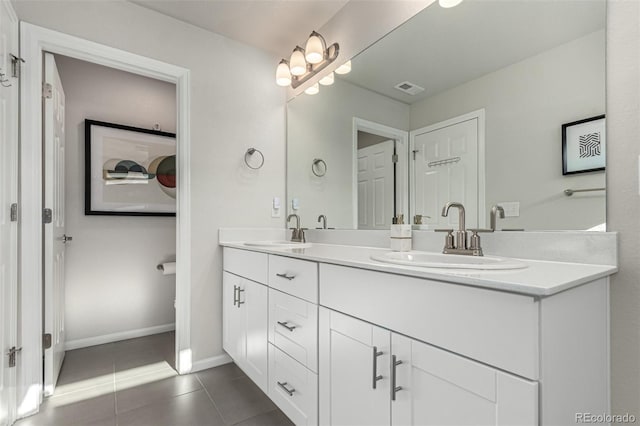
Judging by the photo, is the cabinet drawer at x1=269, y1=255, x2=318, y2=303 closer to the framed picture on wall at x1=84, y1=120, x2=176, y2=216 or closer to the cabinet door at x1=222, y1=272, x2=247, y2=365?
the cabinet door at x1=222, y1=272, x2=247, y2=365

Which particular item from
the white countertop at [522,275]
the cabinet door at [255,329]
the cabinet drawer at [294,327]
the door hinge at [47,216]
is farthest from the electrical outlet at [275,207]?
the white countertop at [522,275]

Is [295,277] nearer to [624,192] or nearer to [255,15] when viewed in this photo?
[624,192]

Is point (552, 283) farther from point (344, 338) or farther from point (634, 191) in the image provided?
point (344, 338)

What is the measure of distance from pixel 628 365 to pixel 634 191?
1.68ft

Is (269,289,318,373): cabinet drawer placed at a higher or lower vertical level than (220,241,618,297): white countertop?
lower

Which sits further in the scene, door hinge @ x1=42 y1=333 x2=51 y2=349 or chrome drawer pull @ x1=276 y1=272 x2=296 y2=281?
door hinge @ x1=42 y1=333 x2=51 y2=349

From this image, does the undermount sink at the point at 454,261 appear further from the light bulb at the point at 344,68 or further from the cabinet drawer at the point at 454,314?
the light bulb at the point at 344,68

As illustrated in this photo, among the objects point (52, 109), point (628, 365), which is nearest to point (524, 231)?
point (628, 365)

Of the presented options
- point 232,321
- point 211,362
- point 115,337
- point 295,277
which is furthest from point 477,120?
point 115,337

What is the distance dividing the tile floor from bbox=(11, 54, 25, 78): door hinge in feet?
5.60

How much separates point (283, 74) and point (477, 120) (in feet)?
4.80

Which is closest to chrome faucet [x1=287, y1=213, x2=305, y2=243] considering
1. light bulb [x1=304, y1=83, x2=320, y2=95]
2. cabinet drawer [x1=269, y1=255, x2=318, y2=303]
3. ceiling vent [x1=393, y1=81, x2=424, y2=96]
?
cabinet drawer [x1=269, y1=255, x2=318, y2=303]

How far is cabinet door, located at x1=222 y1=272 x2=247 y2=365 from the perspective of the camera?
191 cm

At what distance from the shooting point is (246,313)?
6.08ft
